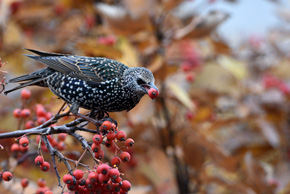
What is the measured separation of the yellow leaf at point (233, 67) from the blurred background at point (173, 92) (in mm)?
14

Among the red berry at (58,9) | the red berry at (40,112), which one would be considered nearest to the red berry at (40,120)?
the red berry at (40,112)

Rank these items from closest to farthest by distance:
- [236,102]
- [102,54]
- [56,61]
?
1. [56,61]
2. [102,54]
3. [236,102]

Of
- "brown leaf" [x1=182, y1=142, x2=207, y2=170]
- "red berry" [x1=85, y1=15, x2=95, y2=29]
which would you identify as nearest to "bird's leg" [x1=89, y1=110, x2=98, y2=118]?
"brown leaf" [x1=182, y1=142, x2=207, y2=170]

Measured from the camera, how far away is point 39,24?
364 cm

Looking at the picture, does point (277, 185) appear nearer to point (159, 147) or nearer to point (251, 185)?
point (251, 185)

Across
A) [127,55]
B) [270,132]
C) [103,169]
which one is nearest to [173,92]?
[127,55]

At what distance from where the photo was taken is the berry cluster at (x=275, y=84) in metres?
4.03

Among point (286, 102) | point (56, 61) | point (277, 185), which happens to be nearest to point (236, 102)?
point (286, 102)

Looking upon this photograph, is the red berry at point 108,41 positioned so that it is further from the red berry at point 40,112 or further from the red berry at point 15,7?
the red berry at point 40,112

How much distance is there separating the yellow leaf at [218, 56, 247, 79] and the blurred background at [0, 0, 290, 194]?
1cm

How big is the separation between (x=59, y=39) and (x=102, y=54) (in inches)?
33.0

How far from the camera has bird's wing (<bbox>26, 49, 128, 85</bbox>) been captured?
1.66 metres

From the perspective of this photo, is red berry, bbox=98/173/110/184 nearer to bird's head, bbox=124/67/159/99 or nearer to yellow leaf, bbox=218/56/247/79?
bird's head, bbox=124/67/159/99

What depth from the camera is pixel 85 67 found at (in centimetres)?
173
